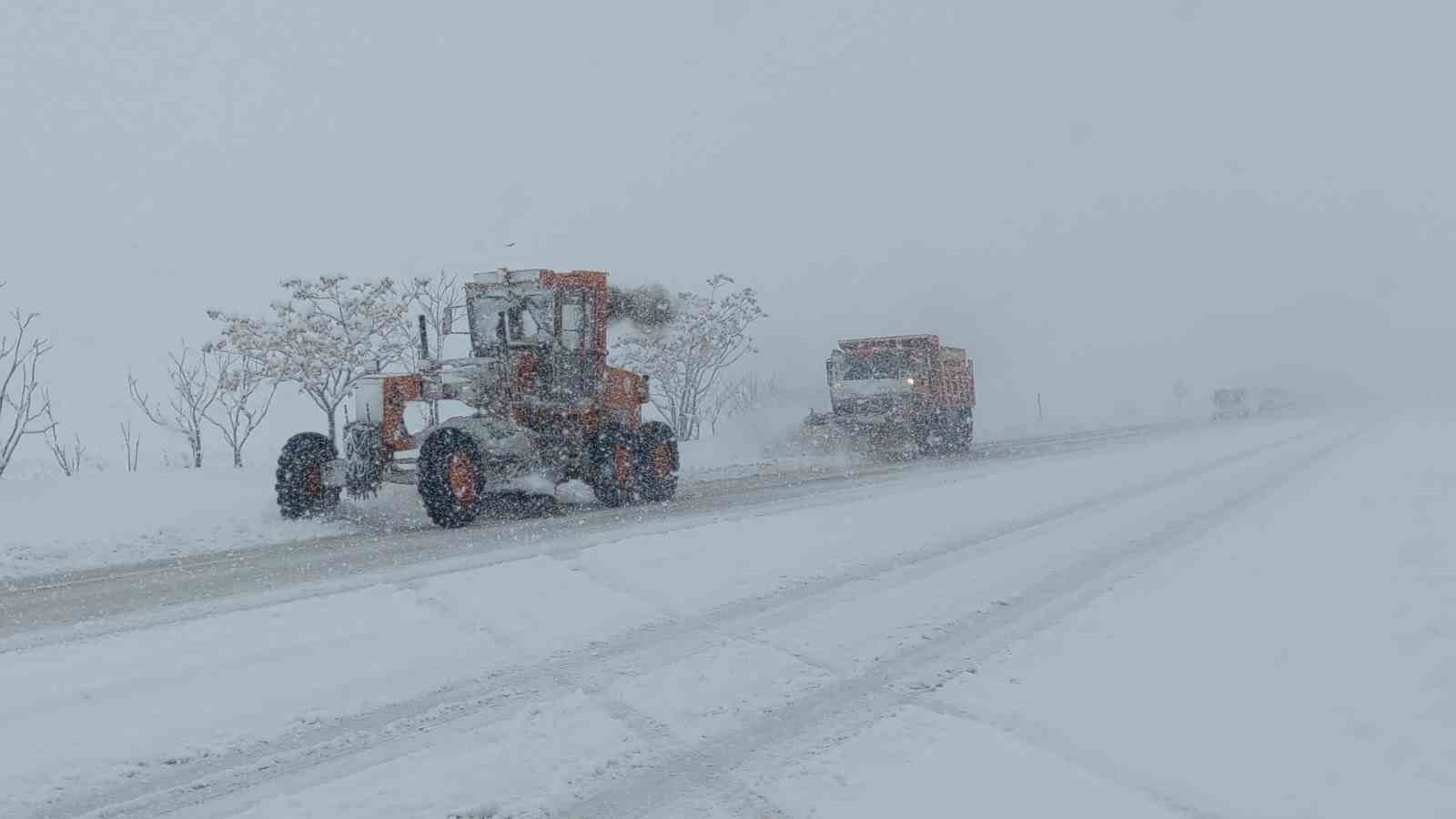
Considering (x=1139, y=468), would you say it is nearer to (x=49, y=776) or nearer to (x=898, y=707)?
(x=898, y=707)

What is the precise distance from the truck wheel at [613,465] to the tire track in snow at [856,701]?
645cm

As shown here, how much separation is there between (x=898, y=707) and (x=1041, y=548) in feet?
16.5

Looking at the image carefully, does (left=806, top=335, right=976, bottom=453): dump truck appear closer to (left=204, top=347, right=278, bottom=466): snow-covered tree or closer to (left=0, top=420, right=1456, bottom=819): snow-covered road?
(left=204, top=347, right=278, bottom=466): snow-covered tree

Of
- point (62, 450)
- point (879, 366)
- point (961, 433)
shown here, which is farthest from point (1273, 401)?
point (62, 450)

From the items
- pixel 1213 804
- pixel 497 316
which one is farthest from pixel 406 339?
pixel 1213 804

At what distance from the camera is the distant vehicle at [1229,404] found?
4846cm

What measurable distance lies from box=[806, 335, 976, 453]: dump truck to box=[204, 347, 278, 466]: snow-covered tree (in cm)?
1249

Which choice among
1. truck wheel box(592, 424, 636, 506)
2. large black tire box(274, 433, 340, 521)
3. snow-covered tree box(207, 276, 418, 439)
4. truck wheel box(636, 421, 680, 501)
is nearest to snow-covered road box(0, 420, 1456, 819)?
large black tire box(274, 433, 340, 521)

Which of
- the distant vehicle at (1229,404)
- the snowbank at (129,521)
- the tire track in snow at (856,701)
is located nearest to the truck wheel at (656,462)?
Result: the snowbank at (129,521)

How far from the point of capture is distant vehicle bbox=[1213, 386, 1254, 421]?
4846 centimetres

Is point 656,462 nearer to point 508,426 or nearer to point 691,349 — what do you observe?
point 508,426

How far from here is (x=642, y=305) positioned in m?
15.5

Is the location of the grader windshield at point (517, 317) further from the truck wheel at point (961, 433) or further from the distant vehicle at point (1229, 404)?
the distant vehicle at point (1229, 404)

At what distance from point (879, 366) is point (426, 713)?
21.1m
